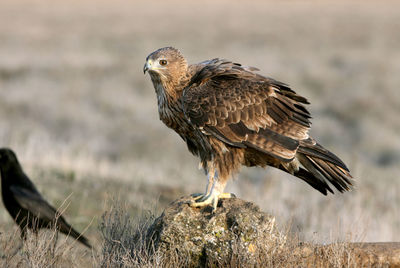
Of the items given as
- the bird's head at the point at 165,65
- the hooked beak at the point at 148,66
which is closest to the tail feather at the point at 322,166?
the bird's head at the point at 165,65

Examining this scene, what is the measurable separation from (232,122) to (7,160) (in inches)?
142

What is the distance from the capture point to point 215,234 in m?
4.88

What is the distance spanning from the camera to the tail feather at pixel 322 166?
5.36 meters

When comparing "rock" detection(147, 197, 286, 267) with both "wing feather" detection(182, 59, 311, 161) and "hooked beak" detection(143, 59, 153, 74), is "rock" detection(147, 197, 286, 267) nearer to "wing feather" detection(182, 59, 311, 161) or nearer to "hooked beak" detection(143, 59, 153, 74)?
"wing feather" detection(182, 59, 311, 161)

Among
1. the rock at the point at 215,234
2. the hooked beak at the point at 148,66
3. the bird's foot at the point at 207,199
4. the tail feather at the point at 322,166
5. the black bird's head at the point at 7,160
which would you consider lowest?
Result: the black bird's head at the point at 7,160

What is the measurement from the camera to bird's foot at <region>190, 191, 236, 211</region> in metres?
5.16

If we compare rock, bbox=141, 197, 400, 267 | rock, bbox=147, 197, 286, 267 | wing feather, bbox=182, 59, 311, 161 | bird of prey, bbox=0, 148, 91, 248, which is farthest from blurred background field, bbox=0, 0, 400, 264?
wing feather, bbox=182, 59, 311, 161

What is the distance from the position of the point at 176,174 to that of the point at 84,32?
84.2ft

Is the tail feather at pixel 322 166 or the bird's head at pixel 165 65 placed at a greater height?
the bird's head at pixel 165 65

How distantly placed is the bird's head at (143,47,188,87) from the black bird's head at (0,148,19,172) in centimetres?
301

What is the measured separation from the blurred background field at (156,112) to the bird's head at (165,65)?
1.27 meters

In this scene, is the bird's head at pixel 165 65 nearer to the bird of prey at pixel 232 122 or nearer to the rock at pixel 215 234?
the bird of prey at pixel 232 122

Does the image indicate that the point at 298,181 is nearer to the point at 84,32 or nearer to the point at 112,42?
the point at 112,42

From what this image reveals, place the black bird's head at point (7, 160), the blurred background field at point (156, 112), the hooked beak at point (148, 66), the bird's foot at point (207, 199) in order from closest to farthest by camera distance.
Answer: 1. the bird's foot at point (207, 199)
2. the hooked beak at point (148, 66)
3. the black bird's head at point (7, 160)
4. the blurred background field at point (156, 112)
